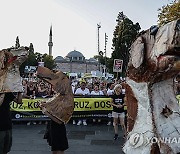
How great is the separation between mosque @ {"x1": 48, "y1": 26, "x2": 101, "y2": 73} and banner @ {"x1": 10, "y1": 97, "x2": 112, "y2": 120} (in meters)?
127

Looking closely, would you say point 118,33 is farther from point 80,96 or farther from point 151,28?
point 151,28

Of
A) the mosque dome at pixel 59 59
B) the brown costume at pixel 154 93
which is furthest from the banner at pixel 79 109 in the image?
the mosque dome at pixel 59 59

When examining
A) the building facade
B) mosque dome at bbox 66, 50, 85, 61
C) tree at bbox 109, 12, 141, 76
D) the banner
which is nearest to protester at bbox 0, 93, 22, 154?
the banner

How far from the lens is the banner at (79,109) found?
41.3 feet

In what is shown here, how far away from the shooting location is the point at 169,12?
26.4m

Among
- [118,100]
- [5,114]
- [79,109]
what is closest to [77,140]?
[118,100]

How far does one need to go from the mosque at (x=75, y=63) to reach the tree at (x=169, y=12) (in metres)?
113

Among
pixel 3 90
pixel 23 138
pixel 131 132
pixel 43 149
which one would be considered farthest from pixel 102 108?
pixel 131 132

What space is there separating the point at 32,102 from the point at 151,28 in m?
9.94

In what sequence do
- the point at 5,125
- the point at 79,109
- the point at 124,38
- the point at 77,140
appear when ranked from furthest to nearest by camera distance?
the point at 124,38
the point at 79,109
the point at 77,140
the point at 5,125

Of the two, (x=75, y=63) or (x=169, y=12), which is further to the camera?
(x=75, y=63)

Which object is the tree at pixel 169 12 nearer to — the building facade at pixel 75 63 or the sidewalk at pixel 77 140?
the sidewalk at pixel 77 140

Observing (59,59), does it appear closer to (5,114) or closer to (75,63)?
(75,63)

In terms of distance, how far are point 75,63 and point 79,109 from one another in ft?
438
